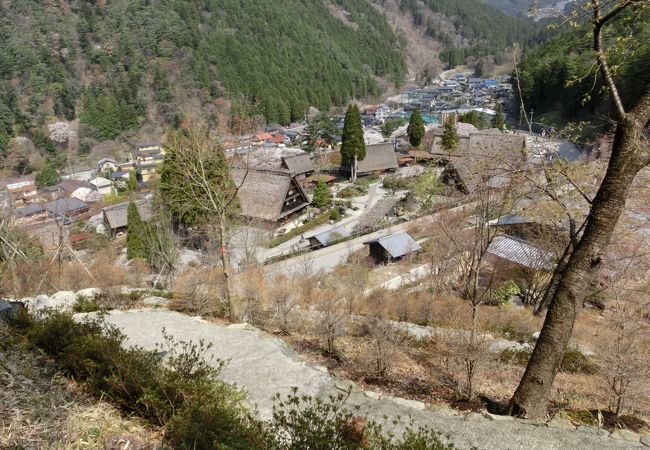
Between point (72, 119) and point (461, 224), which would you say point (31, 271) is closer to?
point (461, 224)

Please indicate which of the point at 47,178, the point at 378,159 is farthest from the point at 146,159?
the point at 378,159

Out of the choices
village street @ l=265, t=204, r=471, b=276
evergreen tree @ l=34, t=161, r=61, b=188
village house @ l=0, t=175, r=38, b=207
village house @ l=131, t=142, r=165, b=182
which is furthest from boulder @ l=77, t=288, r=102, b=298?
evergreen tree @ l=34, t=161, r=61, b=188

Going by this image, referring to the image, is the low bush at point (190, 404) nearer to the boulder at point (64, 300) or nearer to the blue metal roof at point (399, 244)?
the boulder at point (64, 300)

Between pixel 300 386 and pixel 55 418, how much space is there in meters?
3.05

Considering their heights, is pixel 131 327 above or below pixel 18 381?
below

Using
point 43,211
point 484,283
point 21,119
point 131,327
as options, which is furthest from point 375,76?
point 131,327

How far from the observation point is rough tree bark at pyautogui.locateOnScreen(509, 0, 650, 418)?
365 centimetres

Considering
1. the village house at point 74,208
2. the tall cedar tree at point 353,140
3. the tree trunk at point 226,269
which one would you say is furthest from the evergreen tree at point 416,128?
the tree trunk at point 226,269

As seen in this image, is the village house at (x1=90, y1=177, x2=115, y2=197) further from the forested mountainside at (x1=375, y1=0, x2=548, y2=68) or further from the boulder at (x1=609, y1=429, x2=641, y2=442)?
the forested mountainside at (x1=375, y1=0, x2=548, y2=68)

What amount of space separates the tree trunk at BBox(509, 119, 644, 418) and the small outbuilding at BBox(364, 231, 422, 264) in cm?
1330

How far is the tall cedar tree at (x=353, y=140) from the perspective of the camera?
105 feet

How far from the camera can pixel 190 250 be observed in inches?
855

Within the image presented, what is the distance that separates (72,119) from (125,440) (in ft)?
207

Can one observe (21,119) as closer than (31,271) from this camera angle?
No
